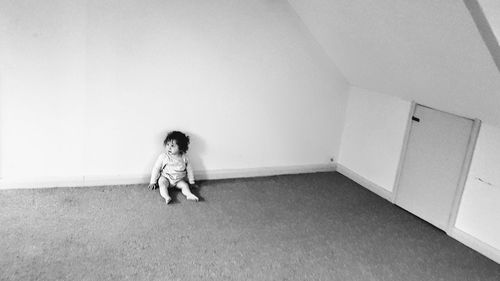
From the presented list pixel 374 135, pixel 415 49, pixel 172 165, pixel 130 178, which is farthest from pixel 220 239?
pixel 374 135

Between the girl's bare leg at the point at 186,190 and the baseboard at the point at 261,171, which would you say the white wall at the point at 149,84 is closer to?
the baseboard at the point at 261,171

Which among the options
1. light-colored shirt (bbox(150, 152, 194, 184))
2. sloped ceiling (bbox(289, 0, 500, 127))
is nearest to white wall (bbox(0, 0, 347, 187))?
light-colored shirt (bbox(150, 152, 194, 184))

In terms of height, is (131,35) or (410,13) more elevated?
(410,13)

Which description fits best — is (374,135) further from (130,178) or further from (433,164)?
(130,178)

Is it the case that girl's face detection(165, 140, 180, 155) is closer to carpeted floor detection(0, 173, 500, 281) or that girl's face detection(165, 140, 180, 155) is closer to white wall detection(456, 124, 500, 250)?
carpeted floor detection(0, 173, 500, 281)

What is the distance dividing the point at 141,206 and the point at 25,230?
29.3 inches

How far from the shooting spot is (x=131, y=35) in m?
3.19

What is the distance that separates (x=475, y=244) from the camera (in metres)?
2.91

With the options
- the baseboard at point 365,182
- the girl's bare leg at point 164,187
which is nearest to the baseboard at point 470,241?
the baseboard at point 365,182

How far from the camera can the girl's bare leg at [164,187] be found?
125 inches

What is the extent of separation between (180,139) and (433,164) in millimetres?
1888

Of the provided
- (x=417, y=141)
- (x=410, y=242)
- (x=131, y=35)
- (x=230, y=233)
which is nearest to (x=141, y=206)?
(x=230, y=233)

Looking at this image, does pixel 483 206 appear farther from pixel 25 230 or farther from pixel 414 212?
pixel 25 230

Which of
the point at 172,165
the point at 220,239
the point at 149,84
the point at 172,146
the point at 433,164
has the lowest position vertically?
the point at 220,239
